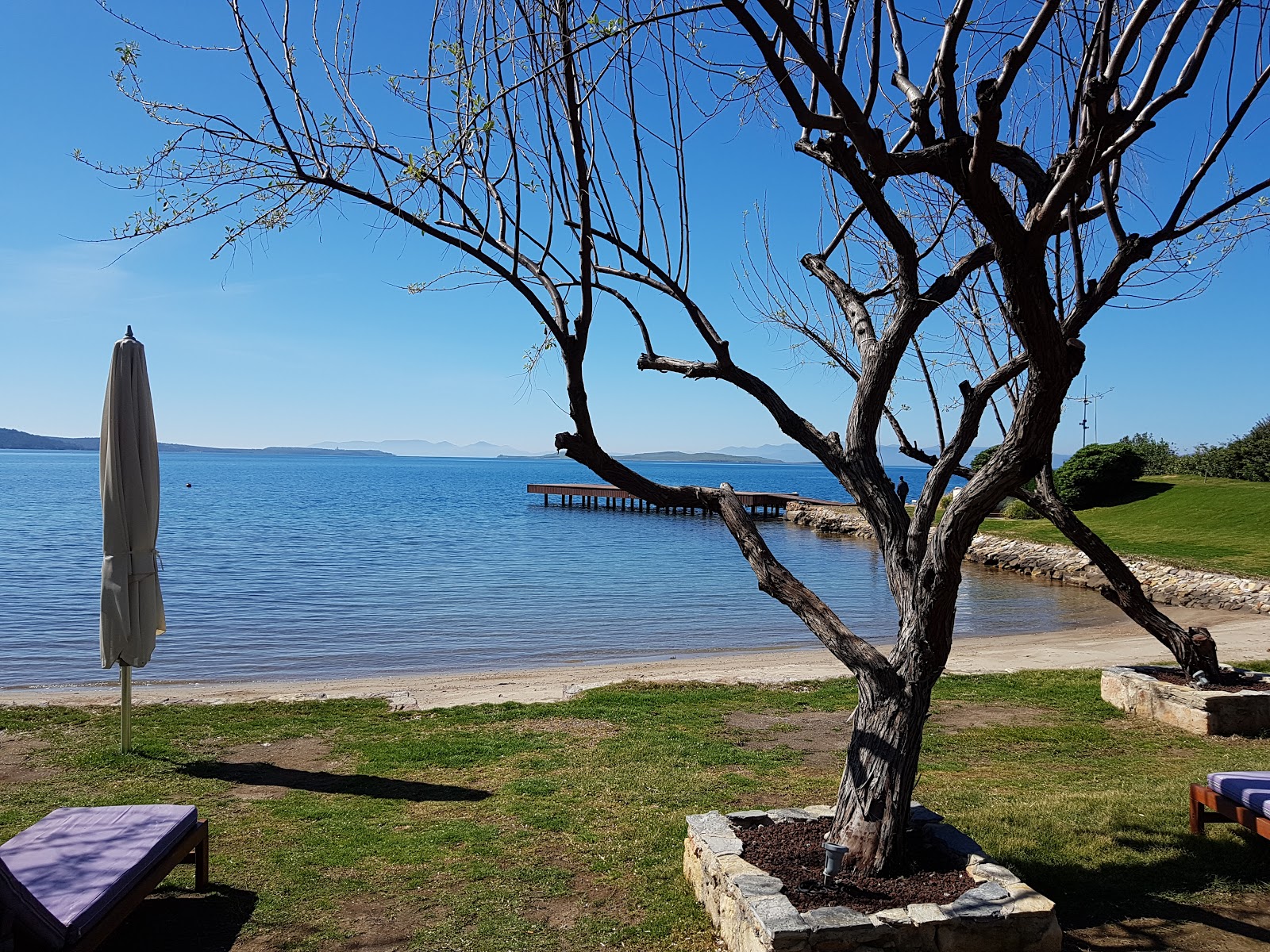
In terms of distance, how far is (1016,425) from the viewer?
12.9 feet

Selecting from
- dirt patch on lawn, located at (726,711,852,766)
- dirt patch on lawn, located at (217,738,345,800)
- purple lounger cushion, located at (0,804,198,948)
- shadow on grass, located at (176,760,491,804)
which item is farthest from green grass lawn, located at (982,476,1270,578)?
purple lounger cushion, located at (0,804,198,948)

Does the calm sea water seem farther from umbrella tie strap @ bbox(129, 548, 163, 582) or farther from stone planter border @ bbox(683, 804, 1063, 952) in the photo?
stone planter border @ bbox(683, 804, 1063, 952)

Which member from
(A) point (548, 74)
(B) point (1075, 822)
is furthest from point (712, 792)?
(A) point (548, 74)

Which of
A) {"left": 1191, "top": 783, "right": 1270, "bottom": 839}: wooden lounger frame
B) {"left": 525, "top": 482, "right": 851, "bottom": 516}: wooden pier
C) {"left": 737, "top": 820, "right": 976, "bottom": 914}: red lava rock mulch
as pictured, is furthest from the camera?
{"left": 525, "top": 482, "right": 851, "bottom": 516}: wooden pier

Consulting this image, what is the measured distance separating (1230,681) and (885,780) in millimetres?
6012

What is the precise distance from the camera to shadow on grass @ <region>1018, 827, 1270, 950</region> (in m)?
4.25

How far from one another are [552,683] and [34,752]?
574 cm

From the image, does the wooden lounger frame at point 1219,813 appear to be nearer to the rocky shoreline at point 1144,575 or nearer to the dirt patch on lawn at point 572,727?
the dirt patch on lawn at point 572,727

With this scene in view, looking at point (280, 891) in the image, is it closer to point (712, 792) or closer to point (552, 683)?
point (712, 792)

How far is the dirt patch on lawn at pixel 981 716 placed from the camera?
852 centimetres

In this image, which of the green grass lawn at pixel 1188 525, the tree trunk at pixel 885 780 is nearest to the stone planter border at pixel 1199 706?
the tree trunk at pixel 885 780

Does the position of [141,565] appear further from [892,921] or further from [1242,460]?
[1242,460]

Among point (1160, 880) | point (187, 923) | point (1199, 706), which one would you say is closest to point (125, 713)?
point (187, 923)

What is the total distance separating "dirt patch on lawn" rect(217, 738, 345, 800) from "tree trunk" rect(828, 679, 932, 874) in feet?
13.9
